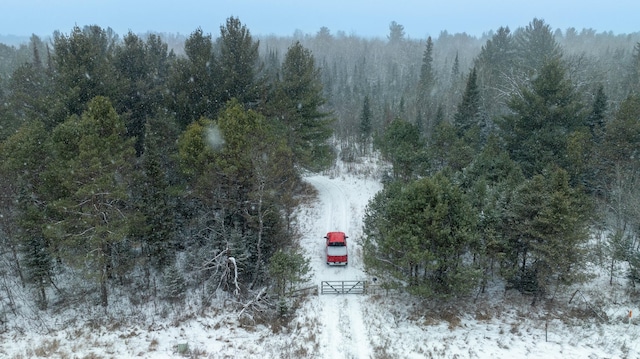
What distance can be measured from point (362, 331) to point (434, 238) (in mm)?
5594

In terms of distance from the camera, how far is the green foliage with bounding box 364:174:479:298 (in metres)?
18.3

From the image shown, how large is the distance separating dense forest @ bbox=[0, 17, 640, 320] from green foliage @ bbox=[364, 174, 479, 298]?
83 millimetres

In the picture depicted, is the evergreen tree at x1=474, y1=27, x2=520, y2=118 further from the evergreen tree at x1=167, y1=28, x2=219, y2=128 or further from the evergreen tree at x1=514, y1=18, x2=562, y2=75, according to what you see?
the evergreen tree at x1=167, y1=28, x2=219, y2=128

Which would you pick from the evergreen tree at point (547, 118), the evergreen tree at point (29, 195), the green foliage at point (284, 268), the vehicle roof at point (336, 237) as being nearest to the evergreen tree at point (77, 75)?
the evergreen tree at point (29, 195)

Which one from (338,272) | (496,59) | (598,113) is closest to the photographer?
(338,272)

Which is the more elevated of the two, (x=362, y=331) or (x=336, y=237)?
(x=336, y=237)

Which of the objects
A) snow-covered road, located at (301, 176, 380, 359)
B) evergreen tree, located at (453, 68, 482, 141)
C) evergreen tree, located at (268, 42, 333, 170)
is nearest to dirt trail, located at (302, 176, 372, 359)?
snow-covered road, located at (301, 176, 380, 359)

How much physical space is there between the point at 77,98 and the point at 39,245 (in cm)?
1002

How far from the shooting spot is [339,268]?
80.1 feet

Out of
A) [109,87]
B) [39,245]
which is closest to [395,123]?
[109,87]

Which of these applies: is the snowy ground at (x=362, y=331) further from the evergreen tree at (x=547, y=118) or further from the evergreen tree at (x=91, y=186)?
the evergreen tree at (x=547, y=118)

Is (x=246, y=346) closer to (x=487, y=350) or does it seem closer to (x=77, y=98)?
(x=487, y=350)

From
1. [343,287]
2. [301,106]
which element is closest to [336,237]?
[343,287]

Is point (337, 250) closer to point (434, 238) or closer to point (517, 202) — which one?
point (434, 238)
